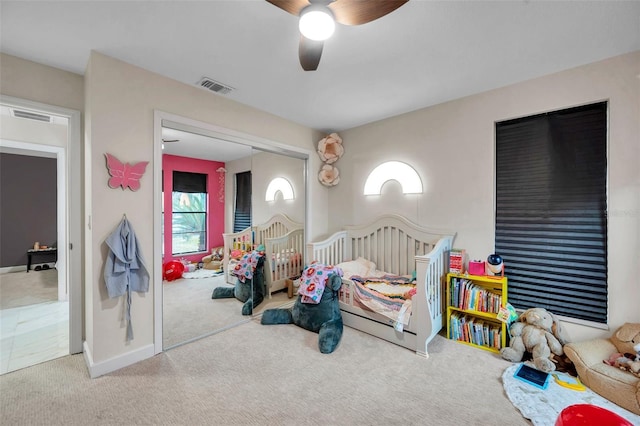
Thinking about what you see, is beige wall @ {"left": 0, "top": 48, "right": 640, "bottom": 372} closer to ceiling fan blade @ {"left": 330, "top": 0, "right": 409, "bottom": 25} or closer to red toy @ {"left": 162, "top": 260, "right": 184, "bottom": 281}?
red toy @ {"left": 162, "top": 260, "right": 184, "bottom": 281}

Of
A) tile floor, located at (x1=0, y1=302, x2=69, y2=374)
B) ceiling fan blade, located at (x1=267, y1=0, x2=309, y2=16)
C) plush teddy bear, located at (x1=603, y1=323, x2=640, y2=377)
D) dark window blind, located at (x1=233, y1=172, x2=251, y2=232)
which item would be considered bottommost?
tile floor, located at (x1=0, y1=302, x2=69, y2=374)

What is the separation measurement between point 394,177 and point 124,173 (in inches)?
108

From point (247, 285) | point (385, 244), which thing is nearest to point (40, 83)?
point (247, 285)

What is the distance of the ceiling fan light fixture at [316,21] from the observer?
1227mm

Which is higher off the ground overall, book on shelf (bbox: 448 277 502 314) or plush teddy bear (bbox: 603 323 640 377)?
book on shelf (bbox: 448 277 502 314)

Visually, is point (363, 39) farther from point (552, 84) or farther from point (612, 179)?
point (612, 179)

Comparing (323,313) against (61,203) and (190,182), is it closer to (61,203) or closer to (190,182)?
(190,182)

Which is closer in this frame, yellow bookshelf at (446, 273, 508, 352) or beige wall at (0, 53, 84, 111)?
beige wall at (0, 53, 84, 111)

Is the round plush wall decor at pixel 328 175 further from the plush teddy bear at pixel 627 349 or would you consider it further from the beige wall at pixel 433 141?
the plush teddy bear at pixel 627 349

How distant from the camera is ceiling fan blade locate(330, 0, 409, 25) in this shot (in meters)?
1.20

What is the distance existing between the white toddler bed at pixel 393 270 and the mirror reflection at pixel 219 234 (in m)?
0.62

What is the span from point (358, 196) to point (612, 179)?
2.35 metres

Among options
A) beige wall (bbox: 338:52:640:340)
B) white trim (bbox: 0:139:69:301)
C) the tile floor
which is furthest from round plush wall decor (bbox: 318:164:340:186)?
white trim (bbox: 0:139:69:301)

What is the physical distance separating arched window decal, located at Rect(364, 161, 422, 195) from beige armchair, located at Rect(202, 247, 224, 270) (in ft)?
6.48
